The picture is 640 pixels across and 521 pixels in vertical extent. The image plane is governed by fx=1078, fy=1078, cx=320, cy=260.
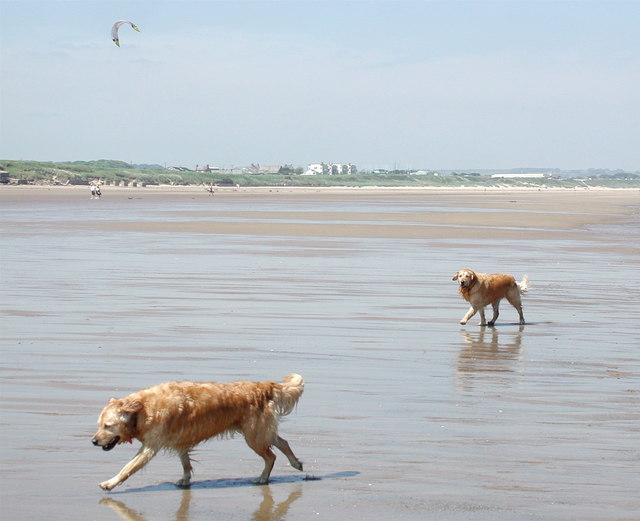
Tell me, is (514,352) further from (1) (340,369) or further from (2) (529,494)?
(2) (529,494)

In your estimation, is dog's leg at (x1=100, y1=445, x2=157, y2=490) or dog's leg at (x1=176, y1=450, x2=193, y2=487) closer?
dog's leg at (x1=100, y1=445, x2=157, y2=490)

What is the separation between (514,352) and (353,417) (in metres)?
4.13

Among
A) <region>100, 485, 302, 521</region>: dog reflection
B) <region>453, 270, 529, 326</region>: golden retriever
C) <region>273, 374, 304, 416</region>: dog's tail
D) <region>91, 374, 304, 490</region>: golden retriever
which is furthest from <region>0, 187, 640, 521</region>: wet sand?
<region>273, 374, 304, 416</region>: dog's tail

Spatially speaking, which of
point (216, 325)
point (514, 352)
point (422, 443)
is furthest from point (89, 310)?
point (422, 443)

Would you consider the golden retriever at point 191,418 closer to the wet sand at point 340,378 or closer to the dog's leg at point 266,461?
the dog's leg at point 266,461

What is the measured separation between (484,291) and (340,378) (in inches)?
206

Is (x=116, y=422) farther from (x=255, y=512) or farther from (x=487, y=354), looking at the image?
(x=487, y=354)

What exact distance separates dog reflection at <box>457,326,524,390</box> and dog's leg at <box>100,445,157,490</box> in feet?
13.3

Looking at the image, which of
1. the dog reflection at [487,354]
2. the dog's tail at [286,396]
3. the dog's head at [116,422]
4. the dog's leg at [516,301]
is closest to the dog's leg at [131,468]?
the dog's head at [116,422]

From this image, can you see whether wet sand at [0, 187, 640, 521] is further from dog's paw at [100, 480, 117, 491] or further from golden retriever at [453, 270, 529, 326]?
golden retriever at [453, 270, 529, 326]

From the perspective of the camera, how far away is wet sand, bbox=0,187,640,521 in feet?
22.0

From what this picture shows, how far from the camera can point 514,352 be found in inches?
485

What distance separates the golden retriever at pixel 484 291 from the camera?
14773 millimetres

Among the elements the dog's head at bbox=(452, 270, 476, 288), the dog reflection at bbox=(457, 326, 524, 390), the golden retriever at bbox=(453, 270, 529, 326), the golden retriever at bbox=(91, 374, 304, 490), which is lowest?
the dog reflection at bbox=(457, 326, 524, 390)
